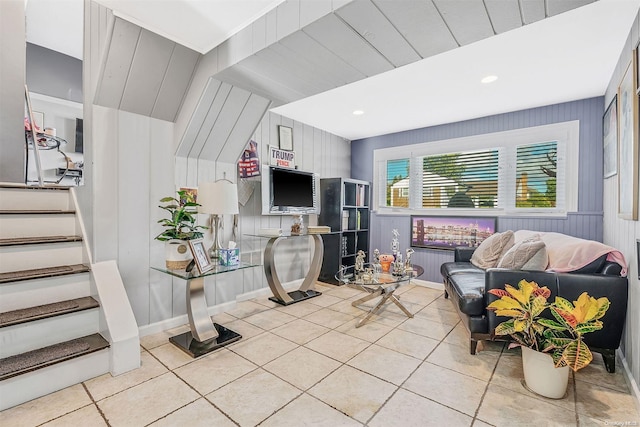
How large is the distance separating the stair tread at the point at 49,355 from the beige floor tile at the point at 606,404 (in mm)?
2912

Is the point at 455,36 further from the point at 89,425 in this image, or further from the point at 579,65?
the point at 89,425

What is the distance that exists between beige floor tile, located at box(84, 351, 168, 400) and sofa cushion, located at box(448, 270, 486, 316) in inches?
86.7

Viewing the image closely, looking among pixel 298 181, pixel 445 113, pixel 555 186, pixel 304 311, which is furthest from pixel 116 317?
pixel 555 186

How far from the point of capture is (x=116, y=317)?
202 cm

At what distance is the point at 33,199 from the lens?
7.85ft

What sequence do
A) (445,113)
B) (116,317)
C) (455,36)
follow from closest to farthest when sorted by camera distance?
1. (455,36)
2. (116,317)
3. (445,113)

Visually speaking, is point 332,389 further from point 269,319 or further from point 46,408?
point 46,408

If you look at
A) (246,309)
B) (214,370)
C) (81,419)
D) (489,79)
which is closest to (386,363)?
(214,370)

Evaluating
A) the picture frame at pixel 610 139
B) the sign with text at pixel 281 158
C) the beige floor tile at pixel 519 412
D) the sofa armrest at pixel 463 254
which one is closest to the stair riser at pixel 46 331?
the sign with text at pixel 281 158

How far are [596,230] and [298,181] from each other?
3.37m

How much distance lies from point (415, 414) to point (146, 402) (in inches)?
58.8

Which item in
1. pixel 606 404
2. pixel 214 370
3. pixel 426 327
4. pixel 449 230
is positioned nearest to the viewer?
pixel 606 404

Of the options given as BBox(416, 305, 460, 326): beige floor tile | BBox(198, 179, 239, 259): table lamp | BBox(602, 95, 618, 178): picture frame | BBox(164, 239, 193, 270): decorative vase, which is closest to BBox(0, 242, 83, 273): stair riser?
BBox(164, 239, 193, 270): decorative vase

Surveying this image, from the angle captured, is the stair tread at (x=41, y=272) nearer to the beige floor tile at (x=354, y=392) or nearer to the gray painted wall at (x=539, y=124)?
the beige floor tile at (x=354, y=392)
